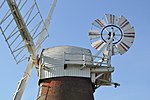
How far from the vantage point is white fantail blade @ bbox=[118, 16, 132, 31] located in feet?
72.4

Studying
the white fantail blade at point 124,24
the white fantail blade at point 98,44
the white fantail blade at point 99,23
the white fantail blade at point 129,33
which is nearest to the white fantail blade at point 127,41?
the white fantail blade at point 129,33

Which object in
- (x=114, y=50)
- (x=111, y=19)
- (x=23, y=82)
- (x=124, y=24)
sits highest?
(x=111, y=19)

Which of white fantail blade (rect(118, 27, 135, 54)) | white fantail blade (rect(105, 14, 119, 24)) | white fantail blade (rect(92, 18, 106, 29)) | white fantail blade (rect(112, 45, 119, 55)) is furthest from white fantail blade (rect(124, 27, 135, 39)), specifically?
white fantail blade (rect(92, 18, 106, 29))

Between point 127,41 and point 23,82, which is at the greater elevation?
point 127,41

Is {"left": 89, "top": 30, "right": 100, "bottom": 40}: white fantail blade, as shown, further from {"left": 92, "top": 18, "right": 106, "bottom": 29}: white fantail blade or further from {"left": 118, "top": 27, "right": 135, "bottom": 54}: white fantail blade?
{"left": 118, "top": 27, "right": 135, "bottom": 54}: white fantail blade

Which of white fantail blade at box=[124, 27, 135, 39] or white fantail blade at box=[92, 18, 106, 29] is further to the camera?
white fantail blade at box=[92, 18, 106, 29]

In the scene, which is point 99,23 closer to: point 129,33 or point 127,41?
point 129,33

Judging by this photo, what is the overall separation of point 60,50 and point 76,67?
146 cm

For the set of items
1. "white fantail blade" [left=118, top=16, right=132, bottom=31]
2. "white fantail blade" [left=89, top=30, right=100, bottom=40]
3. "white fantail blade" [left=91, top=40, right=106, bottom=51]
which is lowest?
"white fantail blade" [left=91, top=40, right=106, bottom=51]

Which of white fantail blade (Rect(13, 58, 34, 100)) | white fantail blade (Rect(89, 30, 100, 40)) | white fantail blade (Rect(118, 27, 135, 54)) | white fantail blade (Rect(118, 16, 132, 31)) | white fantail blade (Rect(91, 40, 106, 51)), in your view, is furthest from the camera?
white fantail blade (Rect(89, 30, 100, 40))

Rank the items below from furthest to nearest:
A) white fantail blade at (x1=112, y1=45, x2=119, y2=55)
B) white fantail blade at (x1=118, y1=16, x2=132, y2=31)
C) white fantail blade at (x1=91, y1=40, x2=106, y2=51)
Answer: white fantail blade at (x1=118, y1=16, x2=132, y2=31) < white fantail blade at (x1=91, y1=40, x2=106, y2=51) < white fantail blade at (x1=112, y1=45, x2=119, y2=55)

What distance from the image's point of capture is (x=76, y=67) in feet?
64.6

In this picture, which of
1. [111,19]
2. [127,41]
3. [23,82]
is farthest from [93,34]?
[23,82]

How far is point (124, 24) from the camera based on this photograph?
72.5 feet
